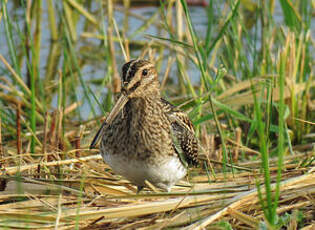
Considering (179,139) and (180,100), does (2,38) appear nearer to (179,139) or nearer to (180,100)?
(180,100)

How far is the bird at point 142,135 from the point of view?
3.94 meters

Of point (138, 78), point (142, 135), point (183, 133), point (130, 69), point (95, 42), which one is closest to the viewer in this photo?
point (130, 69)

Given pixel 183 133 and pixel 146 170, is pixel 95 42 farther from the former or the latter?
pixel 146 170

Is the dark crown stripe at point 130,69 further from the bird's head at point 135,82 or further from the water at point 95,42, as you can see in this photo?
the water at point 95,42

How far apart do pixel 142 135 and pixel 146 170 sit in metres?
0.23

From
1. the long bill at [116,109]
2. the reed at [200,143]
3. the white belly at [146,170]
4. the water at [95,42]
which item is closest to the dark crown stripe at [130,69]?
the long bill at [116,109]

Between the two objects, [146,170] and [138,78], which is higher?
[138,78]

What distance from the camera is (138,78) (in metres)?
3.94

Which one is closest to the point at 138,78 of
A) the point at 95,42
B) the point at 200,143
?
the point at 200,143

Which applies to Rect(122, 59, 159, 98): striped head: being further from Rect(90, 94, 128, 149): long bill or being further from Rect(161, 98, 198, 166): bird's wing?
Rect(161, 98, 198, 166): bird's wing

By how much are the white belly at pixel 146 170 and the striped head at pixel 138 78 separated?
394mm

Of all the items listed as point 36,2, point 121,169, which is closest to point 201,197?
point 121,169

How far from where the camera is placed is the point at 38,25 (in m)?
7.19

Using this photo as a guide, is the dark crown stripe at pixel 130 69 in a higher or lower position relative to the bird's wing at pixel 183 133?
higher
